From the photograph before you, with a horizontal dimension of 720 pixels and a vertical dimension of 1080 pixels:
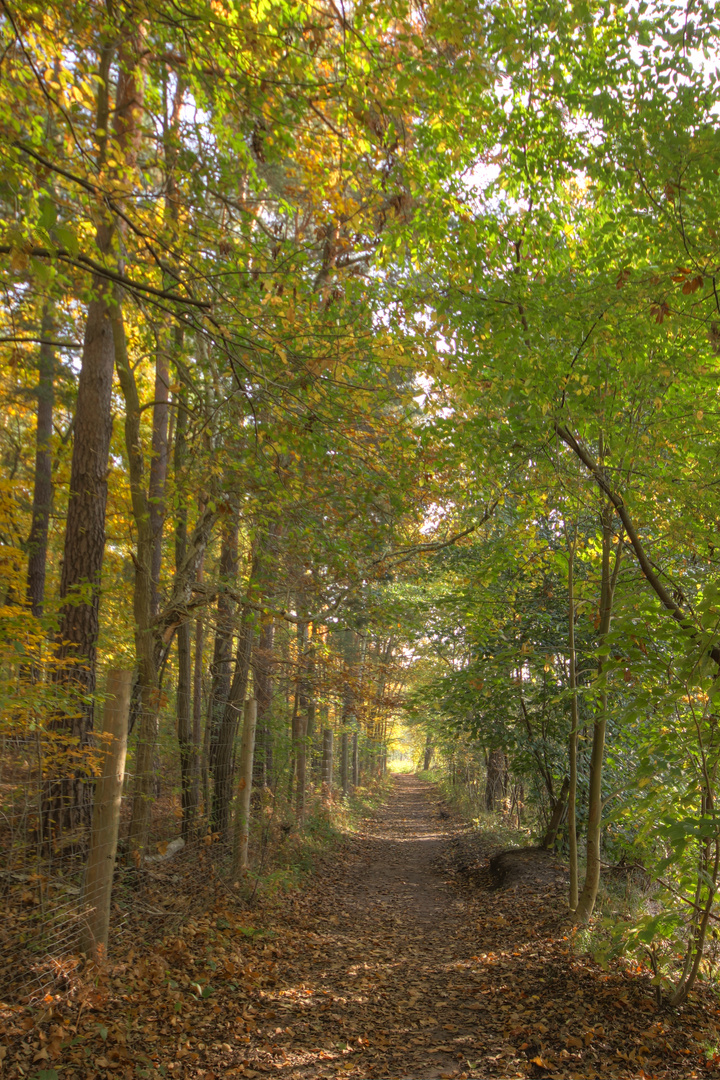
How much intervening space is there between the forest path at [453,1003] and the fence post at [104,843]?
3.97 feet

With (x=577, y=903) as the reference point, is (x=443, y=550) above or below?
above

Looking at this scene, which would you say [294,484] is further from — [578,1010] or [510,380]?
[578,1010]

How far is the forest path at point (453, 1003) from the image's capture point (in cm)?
386

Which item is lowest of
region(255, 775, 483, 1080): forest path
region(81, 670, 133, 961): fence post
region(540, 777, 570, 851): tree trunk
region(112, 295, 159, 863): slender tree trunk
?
region(255, 775, 483, 1080): forest path

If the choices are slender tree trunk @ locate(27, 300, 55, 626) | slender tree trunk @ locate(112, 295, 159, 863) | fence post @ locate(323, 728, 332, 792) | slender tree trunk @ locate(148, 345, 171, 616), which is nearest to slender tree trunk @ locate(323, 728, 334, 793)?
fence post @ locate(323, 728, 332, 792)

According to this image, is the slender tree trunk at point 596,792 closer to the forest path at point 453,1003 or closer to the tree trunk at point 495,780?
the forest path at point 453,1003

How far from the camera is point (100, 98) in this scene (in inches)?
268

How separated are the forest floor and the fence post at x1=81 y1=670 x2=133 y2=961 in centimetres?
30

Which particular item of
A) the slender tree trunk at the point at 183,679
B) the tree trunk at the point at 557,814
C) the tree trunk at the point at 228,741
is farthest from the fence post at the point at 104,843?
the tree trunk at the point at 557,814

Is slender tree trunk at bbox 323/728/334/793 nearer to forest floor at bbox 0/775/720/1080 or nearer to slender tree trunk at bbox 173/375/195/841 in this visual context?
slender tree trunk at bbox 173/375/195/841

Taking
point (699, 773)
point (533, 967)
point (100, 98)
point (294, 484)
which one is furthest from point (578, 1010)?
point (100, 98)

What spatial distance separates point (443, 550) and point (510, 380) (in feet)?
17.8

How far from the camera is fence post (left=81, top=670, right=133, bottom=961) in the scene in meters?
4.23

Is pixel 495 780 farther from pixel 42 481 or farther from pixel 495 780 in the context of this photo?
pixel 42 481
